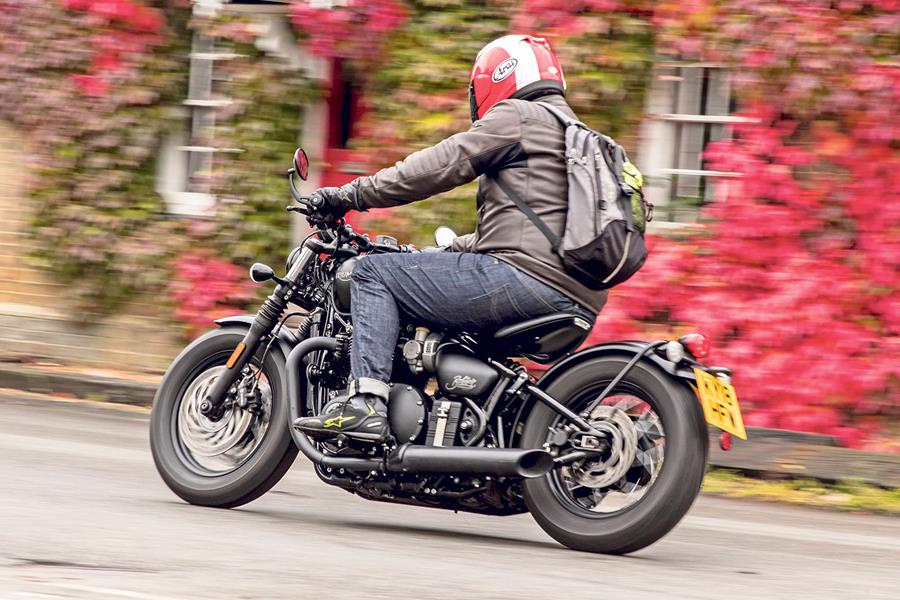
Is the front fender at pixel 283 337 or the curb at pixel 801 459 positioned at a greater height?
the front fender at pixel 283 337

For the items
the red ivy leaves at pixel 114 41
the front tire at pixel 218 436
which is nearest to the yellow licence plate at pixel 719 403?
the front tire at pixel 218 436

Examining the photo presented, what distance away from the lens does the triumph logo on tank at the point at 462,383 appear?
230 inches

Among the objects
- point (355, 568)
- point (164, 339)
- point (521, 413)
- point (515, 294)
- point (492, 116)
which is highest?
point (492, 116)

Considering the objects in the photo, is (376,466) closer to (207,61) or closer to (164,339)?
(164,339)

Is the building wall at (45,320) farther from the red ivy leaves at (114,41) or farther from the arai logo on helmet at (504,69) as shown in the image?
the arai logo on helmet at (504,69)

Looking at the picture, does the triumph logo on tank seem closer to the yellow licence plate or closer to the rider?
the rider

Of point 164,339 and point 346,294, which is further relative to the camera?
point 164,339

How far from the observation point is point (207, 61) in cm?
1274

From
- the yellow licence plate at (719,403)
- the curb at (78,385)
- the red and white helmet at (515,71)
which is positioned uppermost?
the red and white helmet at (515,71)

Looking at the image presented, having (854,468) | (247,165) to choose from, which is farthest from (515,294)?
(247,165)

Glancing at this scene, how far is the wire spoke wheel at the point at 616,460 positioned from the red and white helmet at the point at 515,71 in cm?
127

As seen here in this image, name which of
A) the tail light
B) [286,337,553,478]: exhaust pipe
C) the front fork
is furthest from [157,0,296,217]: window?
the tail light

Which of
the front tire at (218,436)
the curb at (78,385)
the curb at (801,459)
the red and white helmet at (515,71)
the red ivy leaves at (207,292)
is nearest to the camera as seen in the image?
the red and white helmet at (515,71)

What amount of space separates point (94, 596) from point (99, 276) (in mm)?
8254
